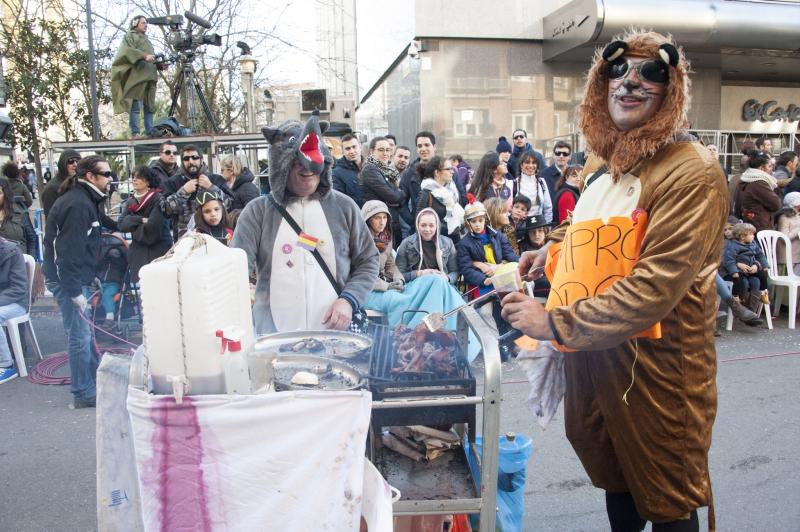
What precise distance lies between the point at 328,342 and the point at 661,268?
127 centimetres

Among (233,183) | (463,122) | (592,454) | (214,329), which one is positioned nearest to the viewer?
(214,329)

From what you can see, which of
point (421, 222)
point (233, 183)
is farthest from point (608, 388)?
point (233, 183)

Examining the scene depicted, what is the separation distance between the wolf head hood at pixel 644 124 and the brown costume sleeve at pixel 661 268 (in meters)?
0.13

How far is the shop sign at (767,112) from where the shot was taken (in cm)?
1683

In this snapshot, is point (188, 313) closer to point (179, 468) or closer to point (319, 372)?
point (179, 468)

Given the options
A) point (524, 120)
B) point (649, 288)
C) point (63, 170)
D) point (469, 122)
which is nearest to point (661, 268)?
point (649, 288)

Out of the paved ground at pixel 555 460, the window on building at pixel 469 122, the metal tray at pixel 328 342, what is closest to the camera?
the metal tray at pixel 328 342

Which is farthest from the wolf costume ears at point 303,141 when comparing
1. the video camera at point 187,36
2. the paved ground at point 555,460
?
the video camera at point 187,36

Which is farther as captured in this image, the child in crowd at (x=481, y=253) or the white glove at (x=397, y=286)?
the child in crowd at (x=481, y=253)

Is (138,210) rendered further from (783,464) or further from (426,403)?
(783,464)

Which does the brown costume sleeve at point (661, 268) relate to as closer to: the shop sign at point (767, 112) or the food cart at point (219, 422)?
the food cart at point (219, 422)

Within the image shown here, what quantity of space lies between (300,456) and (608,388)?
1.00 metres

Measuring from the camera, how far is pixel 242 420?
158 cm

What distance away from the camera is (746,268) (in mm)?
6613
